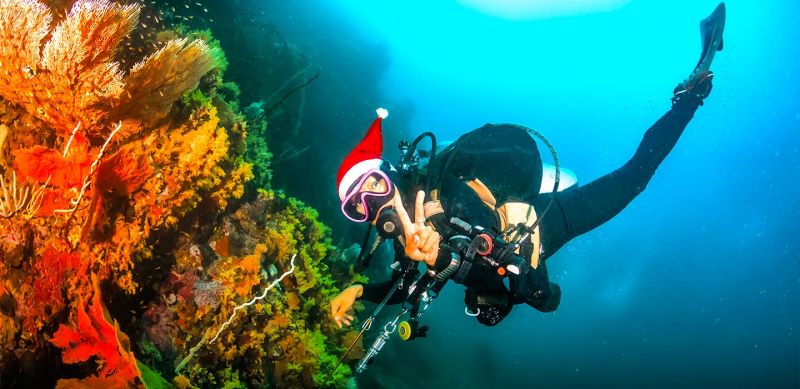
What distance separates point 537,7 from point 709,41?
7380 centimetres

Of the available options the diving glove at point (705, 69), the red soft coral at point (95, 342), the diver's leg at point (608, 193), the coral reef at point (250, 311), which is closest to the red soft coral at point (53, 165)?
the red soft coral at point (95, 342)

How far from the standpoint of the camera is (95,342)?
237 cm

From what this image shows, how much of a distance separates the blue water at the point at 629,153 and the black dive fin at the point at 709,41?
2494 centimetres

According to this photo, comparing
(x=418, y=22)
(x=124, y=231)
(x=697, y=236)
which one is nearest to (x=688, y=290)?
(x=697, y=236)

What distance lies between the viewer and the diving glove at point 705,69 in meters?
5.72

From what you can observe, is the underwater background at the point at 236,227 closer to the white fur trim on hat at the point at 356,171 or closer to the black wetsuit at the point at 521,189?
the white fur trim on hat at the point at 356,171

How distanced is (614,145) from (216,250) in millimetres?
118037

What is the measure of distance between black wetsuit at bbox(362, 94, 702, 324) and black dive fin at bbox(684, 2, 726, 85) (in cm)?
52

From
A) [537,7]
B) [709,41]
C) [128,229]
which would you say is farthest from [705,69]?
[537,7]

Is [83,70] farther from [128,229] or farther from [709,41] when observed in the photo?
[709,41]

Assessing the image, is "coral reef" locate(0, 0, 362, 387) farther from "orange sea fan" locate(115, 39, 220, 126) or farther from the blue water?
the blue water

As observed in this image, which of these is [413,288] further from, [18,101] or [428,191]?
[18,101]

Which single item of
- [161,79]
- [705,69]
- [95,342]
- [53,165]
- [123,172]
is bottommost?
[95,342]

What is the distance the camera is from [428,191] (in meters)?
3.34
